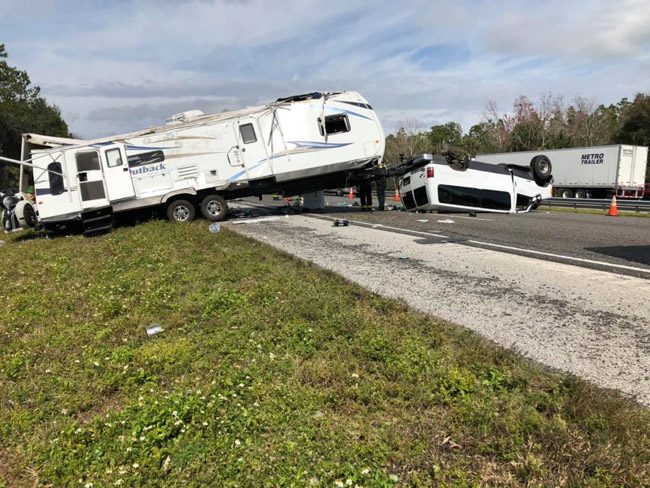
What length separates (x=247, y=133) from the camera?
13.5 m

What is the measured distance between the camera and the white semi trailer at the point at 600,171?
27.2 metres

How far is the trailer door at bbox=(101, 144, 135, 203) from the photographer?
42.0 feet

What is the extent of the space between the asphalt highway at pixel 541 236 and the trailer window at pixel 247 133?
3947 mm

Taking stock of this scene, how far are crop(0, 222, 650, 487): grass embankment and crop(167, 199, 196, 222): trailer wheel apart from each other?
28.0ft

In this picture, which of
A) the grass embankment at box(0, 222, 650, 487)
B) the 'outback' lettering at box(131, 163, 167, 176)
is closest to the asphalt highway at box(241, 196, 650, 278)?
the grass embankment at box(0, 222, 650, 487)

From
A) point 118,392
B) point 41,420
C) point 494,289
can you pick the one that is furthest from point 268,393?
point 494,289

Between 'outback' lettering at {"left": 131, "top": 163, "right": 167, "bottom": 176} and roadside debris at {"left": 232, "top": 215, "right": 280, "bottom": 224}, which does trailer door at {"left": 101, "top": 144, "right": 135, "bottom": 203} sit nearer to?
'outback' lettering at {"left": 131, "top": 163, "right": 167, "bottom": 176}

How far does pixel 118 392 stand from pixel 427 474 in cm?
238

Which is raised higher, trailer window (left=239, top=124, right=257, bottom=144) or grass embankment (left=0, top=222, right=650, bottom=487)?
trailer window (left=239, top=124, right=257, bottom=144)

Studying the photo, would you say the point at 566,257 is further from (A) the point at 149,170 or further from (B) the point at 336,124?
(A) the point at 149,170

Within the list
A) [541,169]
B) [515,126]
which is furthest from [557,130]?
[541,169]

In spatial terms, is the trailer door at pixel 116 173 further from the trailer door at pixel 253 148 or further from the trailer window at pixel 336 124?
the trailer window at pixel 336 124

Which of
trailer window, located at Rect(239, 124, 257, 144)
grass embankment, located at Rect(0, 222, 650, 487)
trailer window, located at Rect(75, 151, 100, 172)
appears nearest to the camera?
grass embankment, located at Rect(0, 222, 650, 487)

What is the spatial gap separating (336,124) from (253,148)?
2694 mm
